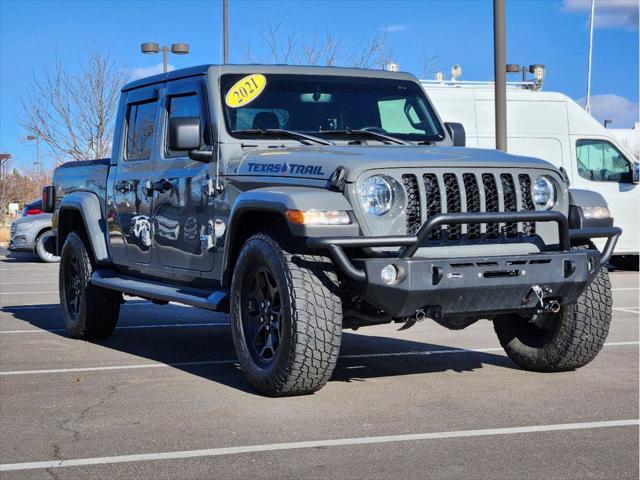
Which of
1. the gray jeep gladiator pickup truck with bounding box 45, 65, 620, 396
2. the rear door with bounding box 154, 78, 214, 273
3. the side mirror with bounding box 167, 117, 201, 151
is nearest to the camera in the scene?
the gray jeep gladiator pickup truck with bounding box 45, 65, 620, 396

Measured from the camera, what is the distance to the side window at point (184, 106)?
7727 mm

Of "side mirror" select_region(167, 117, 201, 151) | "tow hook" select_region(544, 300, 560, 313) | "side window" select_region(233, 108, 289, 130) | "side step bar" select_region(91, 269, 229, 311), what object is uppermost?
"side window" select_region(233, 108, 289, 130)

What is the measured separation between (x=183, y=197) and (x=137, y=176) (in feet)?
3.24

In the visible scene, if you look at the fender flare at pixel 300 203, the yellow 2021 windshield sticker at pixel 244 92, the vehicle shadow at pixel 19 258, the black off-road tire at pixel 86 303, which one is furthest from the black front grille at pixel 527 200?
the vehicle shadow at pixel 19 258

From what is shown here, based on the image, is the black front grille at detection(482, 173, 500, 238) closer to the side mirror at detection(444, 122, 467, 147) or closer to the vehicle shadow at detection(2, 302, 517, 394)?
the vehicle shadow at detection(2, 302, 517, 394)

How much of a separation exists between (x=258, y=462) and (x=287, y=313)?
136 cm

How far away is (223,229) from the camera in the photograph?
277 inches

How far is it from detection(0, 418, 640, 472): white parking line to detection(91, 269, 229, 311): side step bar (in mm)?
1876

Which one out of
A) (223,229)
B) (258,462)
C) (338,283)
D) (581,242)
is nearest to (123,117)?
(223,229)

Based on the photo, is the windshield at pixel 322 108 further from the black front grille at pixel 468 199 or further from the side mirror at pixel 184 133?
the black front grille at pixel 468 199

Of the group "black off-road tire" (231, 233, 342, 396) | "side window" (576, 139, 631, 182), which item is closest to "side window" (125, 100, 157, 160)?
"black off-road tire" (231, 233, 342, 396)

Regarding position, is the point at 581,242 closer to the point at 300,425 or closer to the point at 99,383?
the point at 300,425

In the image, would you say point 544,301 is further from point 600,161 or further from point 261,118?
point 600,161

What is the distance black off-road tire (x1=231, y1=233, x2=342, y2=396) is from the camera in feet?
19.6
